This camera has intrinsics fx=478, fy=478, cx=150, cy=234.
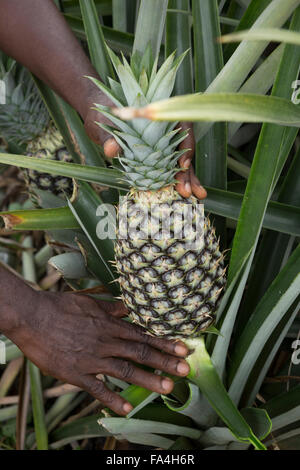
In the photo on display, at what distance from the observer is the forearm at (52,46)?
863 millimetres

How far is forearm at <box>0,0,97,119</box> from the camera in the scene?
2.83ft

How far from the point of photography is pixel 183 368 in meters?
0.79

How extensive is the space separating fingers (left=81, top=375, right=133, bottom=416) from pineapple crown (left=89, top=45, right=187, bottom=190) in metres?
0.36

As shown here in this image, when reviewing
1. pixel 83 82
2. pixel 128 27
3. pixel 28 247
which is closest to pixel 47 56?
pixel 83 82

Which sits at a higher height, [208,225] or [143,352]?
[208,225]

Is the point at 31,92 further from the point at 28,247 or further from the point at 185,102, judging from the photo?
the point at 185,102

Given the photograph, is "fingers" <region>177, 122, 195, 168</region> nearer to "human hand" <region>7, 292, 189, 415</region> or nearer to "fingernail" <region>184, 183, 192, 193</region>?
"fingernail" <region>184, 183, 192, 193</region>

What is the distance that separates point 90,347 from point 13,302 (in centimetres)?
15

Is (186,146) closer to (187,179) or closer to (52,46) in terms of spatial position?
(187,179)

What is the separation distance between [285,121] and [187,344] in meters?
0.44

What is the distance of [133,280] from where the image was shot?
0.73 meters
